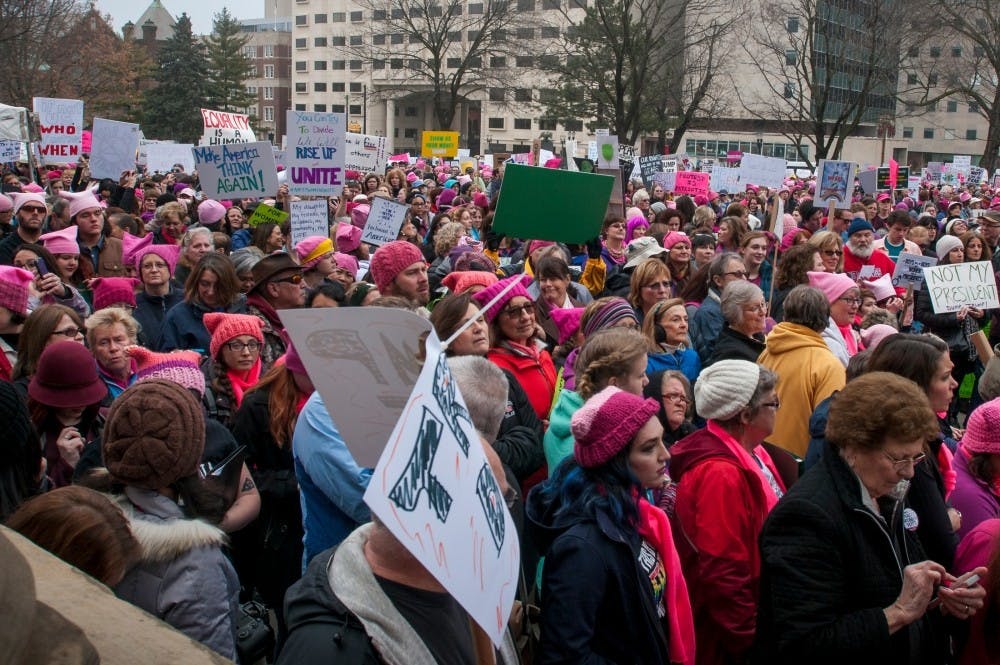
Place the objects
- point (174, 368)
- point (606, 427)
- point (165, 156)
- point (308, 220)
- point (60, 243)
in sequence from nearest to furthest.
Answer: point (606, 427)
point (174, 368)
point (60, 243)
point (308, 220)
point (165, 156)

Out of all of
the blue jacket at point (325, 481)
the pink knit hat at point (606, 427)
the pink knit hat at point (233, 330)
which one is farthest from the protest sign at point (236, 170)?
the pink knit hat at point (606, 427)

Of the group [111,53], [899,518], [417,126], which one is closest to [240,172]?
[899,518]

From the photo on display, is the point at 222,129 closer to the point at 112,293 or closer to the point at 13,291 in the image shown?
the point at 112,293

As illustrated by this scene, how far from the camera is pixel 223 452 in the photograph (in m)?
3.74

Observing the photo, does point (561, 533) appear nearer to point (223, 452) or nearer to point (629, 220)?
point (223, 452)

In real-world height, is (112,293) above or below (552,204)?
below

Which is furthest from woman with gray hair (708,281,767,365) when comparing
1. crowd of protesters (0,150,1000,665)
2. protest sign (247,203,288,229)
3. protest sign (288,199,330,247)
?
protest sign (247,203,288,229)

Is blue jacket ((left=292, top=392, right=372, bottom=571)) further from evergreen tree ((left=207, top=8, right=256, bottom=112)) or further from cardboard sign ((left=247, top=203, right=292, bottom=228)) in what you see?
evergreen tree ((left=207, top=8, right=256, bottom=112))

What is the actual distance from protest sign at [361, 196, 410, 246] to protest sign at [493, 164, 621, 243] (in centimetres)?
296

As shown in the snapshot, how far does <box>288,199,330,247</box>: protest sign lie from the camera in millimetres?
9078

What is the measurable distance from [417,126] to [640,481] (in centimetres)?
10431

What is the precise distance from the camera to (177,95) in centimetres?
6431

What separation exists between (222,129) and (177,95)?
1983 inches

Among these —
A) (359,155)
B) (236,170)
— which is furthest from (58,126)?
(236,170)
